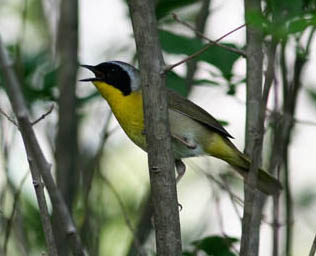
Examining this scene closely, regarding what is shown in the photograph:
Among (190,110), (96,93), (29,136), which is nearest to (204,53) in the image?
(190,110)

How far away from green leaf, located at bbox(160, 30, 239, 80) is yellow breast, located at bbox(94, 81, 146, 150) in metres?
0.37

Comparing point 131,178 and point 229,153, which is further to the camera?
point 131,178

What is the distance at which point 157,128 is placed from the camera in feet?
9.49

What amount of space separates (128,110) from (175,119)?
34 centimetres

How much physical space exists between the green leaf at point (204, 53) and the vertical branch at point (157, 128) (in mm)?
1283

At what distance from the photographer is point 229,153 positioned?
4590 millimetres

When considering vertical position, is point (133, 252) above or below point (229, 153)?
below

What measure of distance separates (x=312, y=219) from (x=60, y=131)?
2.11 m

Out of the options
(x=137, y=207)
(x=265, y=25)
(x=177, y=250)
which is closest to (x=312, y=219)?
(x=137, y=207)

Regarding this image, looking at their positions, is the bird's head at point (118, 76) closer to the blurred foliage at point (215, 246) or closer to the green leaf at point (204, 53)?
the green leaf at point (204, 53)

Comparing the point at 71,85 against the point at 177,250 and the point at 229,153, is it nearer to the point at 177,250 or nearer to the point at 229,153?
the point at 229,153

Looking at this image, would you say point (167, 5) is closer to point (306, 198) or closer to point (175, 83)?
point (175, 83)

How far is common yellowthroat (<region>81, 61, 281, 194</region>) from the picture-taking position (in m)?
4.38

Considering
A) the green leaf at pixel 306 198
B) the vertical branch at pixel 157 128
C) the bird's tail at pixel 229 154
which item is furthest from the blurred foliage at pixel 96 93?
the green leaf at pixel 306 198
